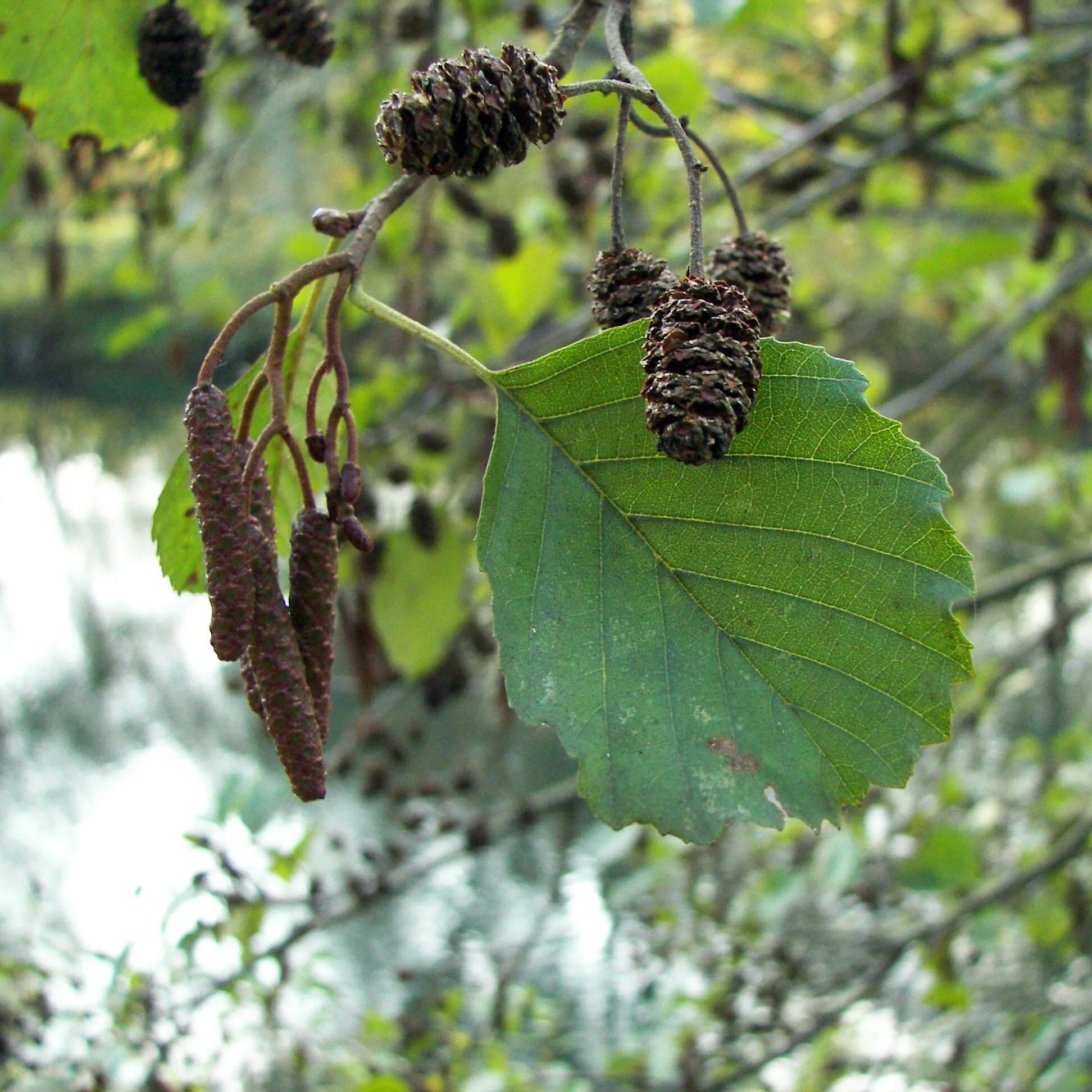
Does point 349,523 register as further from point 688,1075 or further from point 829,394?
point 688,1075

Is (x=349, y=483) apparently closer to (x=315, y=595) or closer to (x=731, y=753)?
(x=315, y=595)

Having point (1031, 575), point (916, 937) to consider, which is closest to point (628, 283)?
Answer: point (916, 937)

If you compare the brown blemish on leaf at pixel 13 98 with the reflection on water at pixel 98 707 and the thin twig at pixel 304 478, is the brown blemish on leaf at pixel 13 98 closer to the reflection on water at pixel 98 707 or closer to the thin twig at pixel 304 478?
the thin twig at pixel 304 478

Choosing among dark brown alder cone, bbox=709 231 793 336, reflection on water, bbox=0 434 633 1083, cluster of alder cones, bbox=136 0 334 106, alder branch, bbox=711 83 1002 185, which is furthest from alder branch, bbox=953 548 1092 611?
cluster of alder cones, bbox=136 0 334 106

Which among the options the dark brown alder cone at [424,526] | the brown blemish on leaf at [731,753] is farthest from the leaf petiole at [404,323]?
the dark brown alder cone at [424,526]

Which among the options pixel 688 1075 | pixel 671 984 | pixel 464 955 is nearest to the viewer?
pixel 688 1075

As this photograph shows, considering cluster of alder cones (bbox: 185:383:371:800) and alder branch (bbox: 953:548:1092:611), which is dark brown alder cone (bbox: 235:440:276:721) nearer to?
cluster of alder cones (bbox: 185:383:371:800)

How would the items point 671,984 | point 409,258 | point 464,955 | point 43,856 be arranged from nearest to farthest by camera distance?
point 409,258
point 671,984
point 464,955
point 43,856

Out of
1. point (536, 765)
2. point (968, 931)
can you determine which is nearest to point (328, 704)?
point (968, 931)
